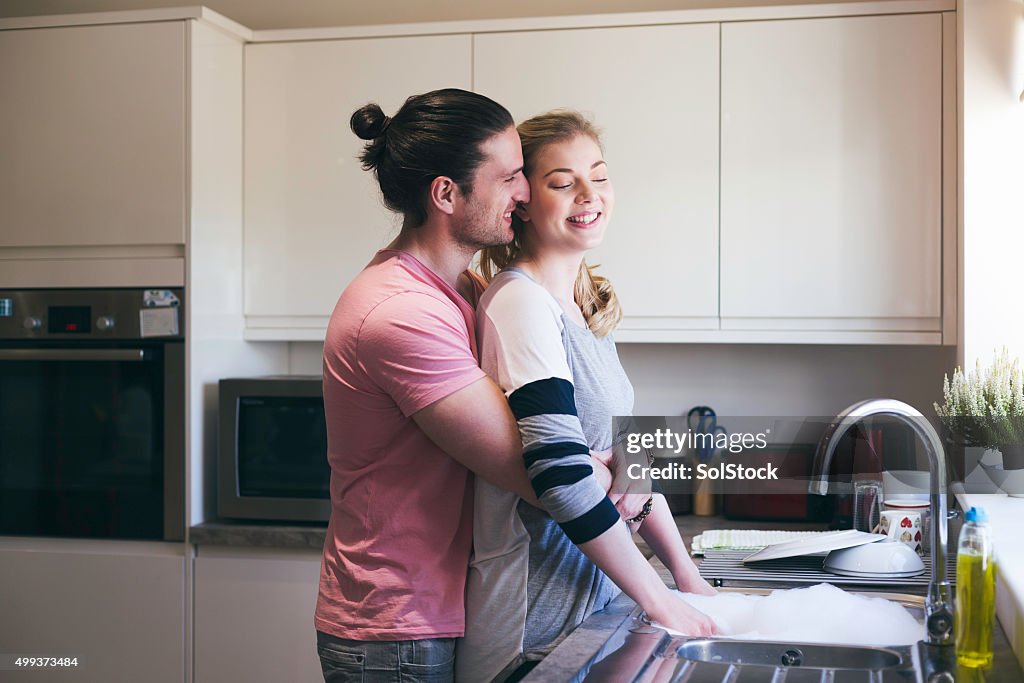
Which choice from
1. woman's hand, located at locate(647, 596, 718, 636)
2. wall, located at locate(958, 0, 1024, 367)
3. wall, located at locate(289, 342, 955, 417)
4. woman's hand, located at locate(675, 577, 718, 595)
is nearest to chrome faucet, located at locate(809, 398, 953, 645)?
woman's hand, located at locate(647, 596, 718, 636)

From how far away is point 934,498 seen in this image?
1140 millimetres

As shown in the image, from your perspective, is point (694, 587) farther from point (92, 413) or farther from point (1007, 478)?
point (92, 413)

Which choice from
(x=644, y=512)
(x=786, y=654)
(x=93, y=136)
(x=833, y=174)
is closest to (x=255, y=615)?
(x=93, y=136)

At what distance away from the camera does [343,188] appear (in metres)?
2.73

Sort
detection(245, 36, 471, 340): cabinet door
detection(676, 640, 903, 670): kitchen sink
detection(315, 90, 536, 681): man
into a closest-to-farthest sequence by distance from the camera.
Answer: detection(676, 640, 903, 670): kitchen sink → detection(315, 90, 536, 681): man → detection(245, 36, 471, 340): cabinet door

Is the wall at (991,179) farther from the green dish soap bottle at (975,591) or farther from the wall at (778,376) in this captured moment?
the green dish soap bottle at (975,591)

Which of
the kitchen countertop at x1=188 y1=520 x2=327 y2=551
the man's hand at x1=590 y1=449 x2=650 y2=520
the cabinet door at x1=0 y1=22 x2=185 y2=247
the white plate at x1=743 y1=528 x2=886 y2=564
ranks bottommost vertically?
the kitchen countertop at x1=188 y1=520 x2=327 y2=551

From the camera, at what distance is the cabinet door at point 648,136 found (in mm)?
2566

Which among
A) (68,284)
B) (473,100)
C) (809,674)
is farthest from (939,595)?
(68,284)

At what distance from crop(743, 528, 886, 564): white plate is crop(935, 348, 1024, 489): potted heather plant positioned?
13.7 inches

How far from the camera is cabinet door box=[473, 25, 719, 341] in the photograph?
2566 millimetres

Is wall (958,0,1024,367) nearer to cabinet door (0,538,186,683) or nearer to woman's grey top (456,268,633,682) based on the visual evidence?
woman's grey top (456,268,633,682)

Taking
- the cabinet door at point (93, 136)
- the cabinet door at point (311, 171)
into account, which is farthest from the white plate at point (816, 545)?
the cabinet door at point (93, 136)

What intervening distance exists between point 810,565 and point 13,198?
213 centimetres
